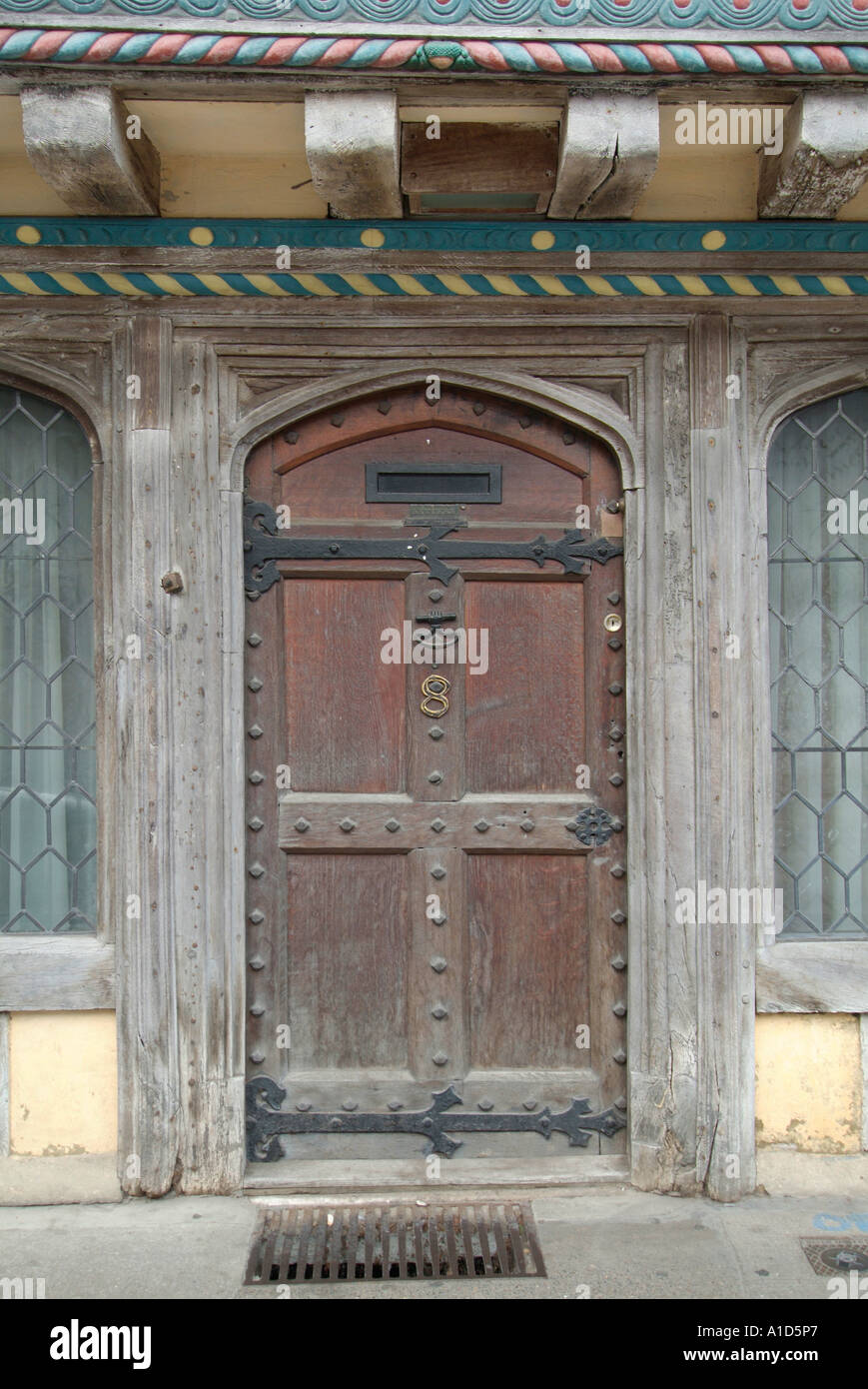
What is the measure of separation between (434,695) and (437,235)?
1.49 metres

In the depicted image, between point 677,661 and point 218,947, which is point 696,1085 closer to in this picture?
point 677,661

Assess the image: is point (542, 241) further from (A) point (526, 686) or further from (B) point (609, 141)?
(A) point (526, 686)

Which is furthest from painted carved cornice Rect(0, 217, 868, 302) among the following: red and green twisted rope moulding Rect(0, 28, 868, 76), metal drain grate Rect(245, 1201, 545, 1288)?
metal drain grate Rect(245, 1201, 545, 1288)

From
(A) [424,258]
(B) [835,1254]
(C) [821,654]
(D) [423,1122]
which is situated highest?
(A) [424,258]

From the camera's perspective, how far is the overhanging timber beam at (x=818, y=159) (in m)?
2.62

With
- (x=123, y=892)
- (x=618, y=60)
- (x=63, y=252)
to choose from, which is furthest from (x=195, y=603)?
(x=618, y=60)

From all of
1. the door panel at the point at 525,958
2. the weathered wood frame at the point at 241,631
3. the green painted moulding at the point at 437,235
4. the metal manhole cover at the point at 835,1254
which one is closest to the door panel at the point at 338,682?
the weathered wood frame at the point at 241,631

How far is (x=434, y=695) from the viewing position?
126 inches

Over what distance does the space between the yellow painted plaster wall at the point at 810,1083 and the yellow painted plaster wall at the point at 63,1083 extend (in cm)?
213

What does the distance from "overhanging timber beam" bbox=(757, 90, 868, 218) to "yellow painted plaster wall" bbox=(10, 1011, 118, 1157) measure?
333cm

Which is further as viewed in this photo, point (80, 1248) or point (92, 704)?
point (92, 704)

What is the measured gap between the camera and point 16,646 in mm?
3211

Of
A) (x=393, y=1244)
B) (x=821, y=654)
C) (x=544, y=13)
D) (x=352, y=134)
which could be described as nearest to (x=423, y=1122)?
(x=393, y=1244)

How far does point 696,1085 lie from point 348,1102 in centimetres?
114
